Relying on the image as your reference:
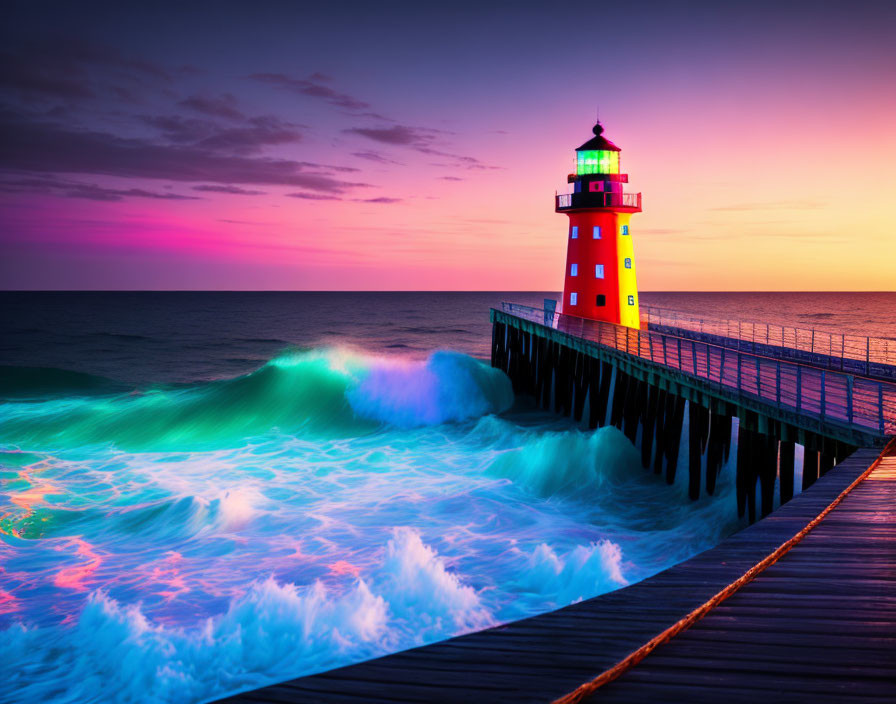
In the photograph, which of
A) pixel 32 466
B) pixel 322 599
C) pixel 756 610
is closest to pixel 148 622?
pixel 322 599

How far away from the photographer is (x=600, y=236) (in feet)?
68.7

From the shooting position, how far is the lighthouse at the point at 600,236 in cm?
2078

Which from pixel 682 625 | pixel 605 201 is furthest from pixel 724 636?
pixel 605 201

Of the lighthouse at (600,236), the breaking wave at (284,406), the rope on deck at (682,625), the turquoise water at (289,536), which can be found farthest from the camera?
the lighthouse at (600,236)

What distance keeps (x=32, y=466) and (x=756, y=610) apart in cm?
1645

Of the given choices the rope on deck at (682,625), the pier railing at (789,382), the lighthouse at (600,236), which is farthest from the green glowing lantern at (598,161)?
the rope on deck at (682,625)

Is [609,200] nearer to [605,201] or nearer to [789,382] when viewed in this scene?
Result: [605,201]

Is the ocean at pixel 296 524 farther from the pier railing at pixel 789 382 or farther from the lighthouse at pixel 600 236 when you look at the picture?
the lighthouse at pixel 600 236

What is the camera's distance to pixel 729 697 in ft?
7.11

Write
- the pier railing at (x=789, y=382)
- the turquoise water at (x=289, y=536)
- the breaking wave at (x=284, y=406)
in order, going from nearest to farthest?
the turquoise water at (x=289, y=536)
the pier railing at (x=789, y=382)
the breaking wave at (x=284, y=406)

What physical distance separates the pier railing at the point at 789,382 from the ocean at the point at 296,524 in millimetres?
2094

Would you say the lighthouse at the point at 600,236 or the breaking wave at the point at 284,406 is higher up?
the lighthouse at the point at 600,236

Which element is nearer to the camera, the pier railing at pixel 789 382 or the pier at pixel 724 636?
the pier at pixel 724 636

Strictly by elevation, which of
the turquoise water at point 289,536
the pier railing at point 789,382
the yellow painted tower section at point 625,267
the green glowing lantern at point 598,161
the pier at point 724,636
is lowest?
the turquoise water at point 289,536
